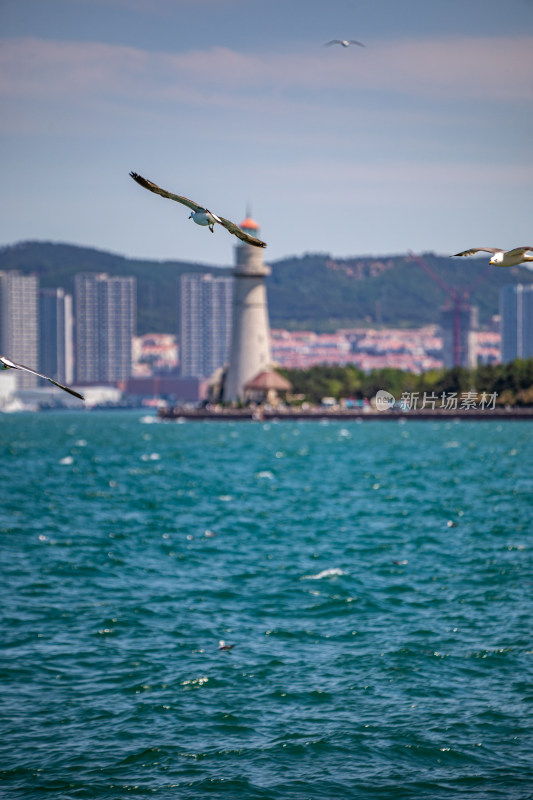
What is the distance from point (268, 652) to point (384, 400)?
163798 mm

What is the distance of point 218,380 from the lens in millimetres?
171875

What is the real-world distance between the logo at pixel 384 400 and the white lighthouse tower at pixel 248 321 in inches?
1082

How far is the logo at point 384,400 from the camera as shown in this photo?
182 m

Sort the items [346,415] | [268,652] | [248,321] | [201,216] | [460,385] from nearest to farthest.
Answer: [201,216] → [268,652] → [248,321] → [460,385] → [346,415]

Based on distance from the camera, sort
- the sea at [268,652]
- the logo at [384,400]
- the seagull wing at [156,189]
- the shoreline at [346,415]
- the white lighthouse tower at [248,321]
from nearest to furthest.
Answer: the seagull wing at [156,189] < the sea at [268,652] < the white lighthouse tower at [248,321] < the shoreline at [346,415] < the logo at [384,400]

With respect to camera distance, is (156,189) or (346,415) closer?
(156,189)

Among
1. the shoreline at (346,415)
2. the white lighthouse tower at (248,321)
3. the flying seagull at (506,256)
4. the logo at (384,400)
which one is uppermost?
the white lighthouse tower at (248,321)

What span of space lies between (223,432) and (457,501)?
91872 mm

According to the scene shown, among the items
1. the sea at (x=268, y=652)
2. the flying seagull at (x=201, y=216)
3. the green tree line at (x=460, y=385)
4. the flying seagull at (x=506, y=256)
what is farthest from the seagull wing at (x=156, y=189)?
the green tree line at (x=460, y=385)

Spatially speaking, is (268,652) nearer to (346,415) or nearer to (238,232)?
(238,232)

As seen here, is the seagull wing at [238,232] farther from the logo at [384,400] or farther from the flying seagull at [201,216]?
the logo at [384,400]

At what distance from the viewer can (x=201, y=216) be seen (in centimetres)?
1147

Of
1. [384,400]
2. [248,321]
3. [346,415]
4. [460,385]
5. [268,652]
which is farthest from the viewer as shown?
[384,400]

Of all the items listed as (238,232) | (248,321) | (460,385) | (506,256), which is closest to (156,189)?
(238,232)
